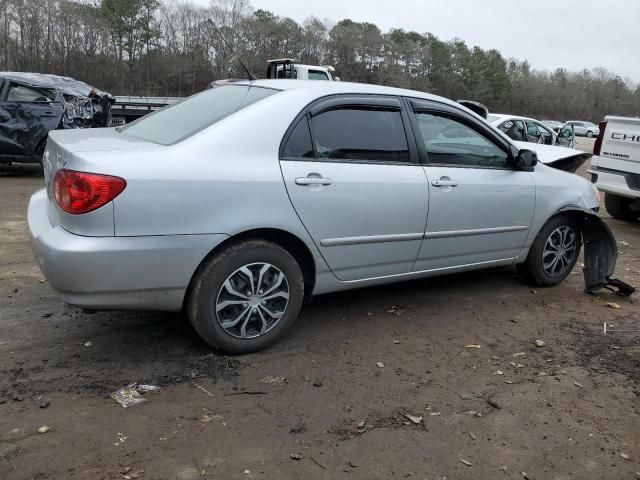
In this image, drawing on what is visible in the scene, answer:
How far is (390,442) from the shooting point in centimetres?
271

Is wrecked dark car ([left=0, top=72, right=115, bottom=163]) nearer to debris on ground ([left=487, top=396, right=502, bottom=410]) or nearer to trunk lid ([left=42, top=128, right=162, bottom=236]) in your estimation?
trunk lid ([left=42, top=128, right=162, bottom=236])

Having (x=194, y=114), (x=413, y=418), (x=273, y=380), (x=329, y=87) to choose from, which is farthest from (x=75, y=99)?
(x=413, y=418)

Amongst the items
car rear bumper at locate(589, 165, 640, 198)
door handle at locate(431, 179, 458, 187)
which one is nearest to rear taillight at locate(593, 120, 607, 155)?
car rear bumper at locate(589, 165, 640, 198)

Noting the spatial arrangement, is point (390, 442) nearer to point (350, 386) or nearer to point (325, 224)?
point (350, 386)

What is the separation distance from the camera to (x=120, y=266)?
115 inches

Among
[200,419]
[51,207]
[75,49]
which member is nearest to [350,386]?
[200,419]

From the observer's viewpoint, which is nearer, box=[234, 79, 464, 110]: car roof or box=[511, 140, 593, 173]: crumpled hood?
box=[234, 79, 464, 110]: car roof

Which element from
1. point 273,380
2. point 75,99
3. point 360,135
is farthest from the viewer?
point 75,99

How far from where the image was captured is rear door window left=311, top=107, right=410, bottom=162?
142 inches

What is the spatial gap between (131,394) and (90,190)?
108 centimetres

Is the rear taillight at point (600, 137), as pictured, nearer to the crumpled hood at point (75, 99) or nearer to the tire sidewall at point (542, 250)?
the tire sidewall at point (542, 250)

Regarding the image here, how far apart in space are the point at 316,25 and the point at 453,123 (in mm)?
62608

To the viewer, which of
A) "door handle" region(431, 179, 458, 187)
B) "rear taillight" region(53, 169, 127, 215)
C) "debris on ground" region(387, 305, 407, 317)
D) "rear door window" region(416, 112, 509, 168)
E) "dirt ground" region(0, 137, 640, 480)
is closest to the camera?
"dirt ground" region(0, 137, 640, 480)

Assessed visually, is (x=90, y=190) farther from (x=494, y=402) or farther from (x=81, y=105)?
(x=81, y=105)
